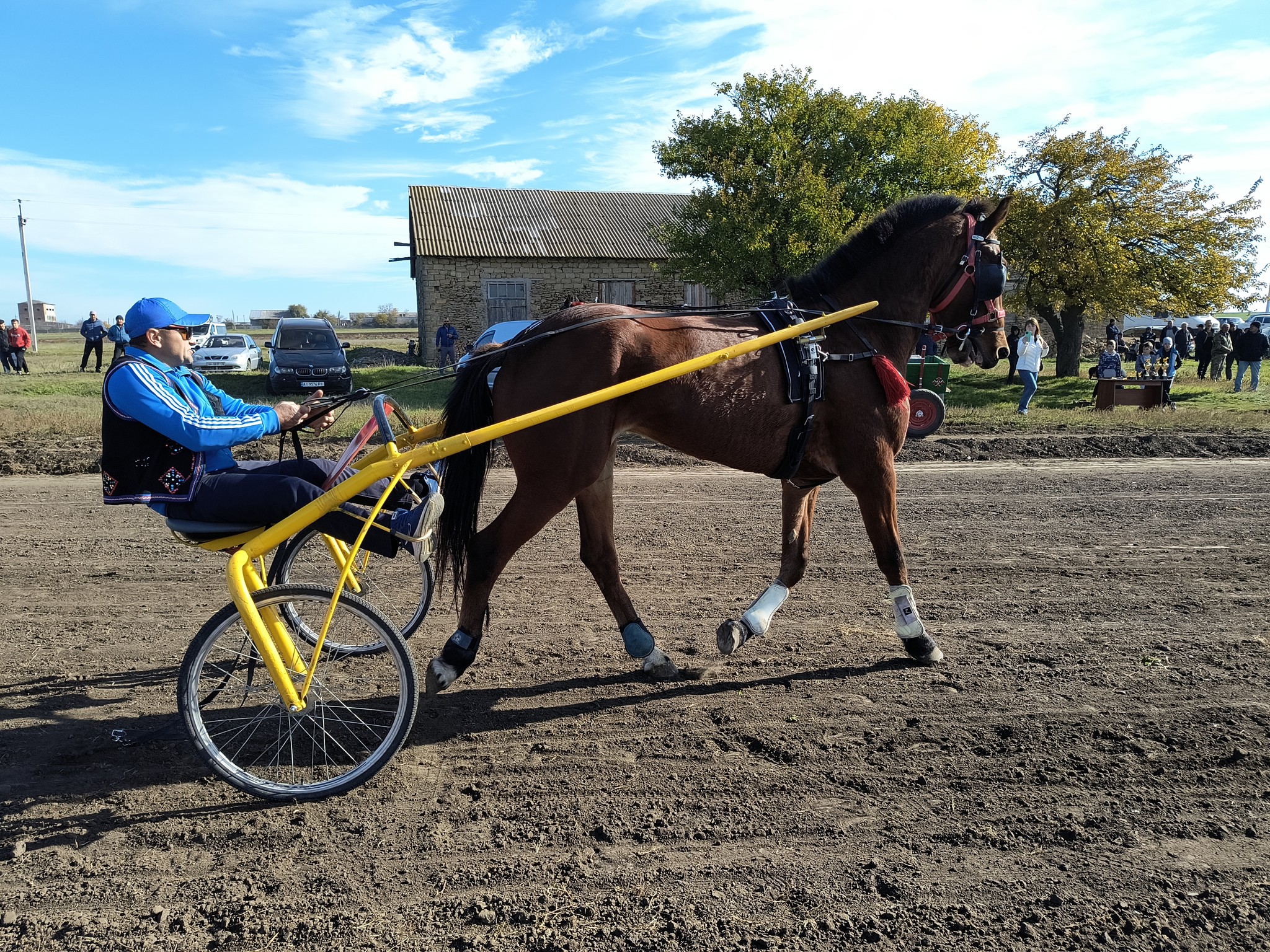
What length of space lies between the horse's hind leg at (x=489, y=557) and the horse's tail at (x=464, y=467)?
11 centimetres

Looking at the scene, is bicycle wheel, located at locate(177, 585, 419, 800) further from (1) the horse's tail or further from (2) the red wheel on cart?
(2) the red wheel on cart

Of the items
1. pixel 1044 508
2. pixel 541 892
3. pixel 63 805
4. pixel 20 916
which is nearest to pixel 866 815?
pixel 541 892

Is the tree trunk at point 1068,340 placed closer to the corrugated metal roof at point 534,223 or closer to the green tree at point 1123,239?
the green tree at point 1123,239

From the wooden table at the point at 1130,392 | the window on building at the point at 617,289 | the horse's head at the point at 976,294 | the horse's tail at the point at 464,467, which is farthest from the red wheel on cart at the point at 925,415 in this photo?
the window on building at the point at 617,289

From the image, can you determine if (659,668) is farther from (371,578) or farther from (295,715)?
(371,578)

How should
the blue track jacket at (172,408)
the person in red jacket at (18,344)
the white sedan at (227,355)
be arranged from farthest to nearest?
the white sedan at (227,355)
the person in red jacket at (18,344)
the blue track jacket at (172,408)

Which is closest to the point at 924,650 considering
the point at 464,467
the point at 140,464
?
the point at 464,467

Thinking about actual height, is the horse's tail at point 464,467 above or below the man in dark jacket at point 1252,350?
below

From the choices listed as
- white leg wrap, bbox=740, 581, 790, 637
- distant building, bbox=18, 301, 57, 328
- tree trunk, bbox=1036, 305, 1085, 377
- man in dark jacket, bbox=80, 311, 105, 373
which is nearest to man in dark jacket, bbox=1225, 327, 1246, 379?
tree trunk, bbox=1036, 305, 1085, 377

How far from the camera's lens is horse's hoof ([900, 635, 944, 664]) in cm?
451

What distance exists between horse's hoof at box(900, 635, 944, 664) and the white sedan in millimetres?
25336

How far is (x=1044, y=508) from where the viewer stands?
8055 mm

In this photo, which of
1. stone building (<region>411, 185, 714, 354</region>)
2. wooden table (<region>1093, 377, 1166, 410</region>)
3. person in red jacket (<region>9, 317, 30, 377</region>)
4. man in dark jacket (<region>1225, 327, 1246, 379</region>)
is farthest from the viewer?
stone building (<region>411, 185, 714, 354</region>)

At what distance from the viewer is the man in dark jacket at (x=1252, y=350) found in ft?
64.4
